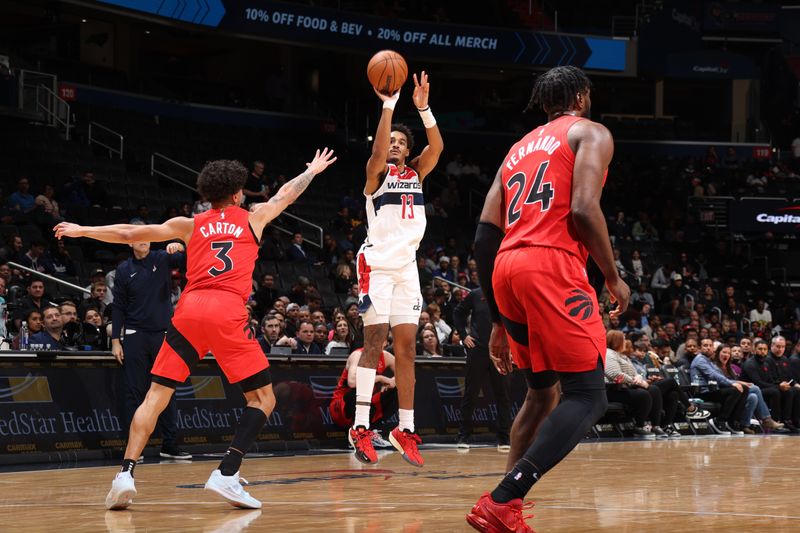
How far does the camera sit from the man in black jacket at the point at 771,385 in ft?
55.5

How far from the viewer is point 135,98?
26641 mm

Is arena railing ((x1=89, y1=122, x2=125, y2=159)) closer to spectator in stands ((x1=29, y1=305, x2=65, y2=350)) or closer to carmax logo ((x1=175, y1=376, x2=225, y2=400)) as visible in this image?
spectator in stands ((x1=29, y1=305, x2=65, y2=350))

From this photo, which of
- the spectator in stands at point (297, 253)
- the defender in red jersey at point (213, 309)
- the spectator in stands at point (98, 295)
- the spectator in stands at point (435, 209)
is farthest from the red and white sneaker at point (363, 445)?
the spectator in stands at point (435, 209)

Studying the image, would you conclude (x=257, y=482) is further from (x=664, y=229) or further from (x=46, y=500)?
(x=664, y=229)

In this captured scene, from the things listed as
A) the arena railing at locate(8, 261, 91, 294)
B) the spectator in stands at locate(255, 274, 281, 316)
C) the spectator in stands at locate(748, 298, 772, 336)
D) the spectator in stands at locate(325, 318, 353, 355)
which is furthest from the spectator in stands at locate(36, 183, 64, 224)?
the spectator in stands at locate(748, 298, 772, 336)

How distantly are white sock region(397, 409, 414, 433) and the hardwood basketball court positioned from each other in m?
0.36

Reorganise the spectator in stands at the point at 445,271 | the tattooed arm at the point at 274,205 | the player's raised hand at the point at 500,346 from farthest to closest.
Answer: the spectator in stands at the point at 445,271, the tattooed arm at the point at 274,205, the player's raised hand at the point at 500,346

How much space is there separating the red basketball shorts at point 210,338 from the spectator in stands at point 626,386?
26.8 ft

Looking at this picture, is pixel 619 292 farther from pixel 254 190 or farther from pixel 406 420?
pixel 254 190

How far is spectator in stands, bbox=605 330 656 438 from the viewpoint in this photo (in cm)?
1418

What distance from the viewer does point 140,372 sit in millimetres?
10250

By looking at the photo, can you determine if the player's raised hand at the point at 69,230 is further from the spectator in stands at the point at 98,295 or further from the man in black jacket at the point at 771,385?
the man in black jacket at the point at 771,385

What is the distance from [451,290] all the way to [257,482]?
12012mm

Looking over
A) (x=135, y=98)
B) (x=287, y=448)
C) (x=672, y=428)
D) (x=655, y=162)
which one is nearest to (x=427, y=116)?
(x=287, y=448)
